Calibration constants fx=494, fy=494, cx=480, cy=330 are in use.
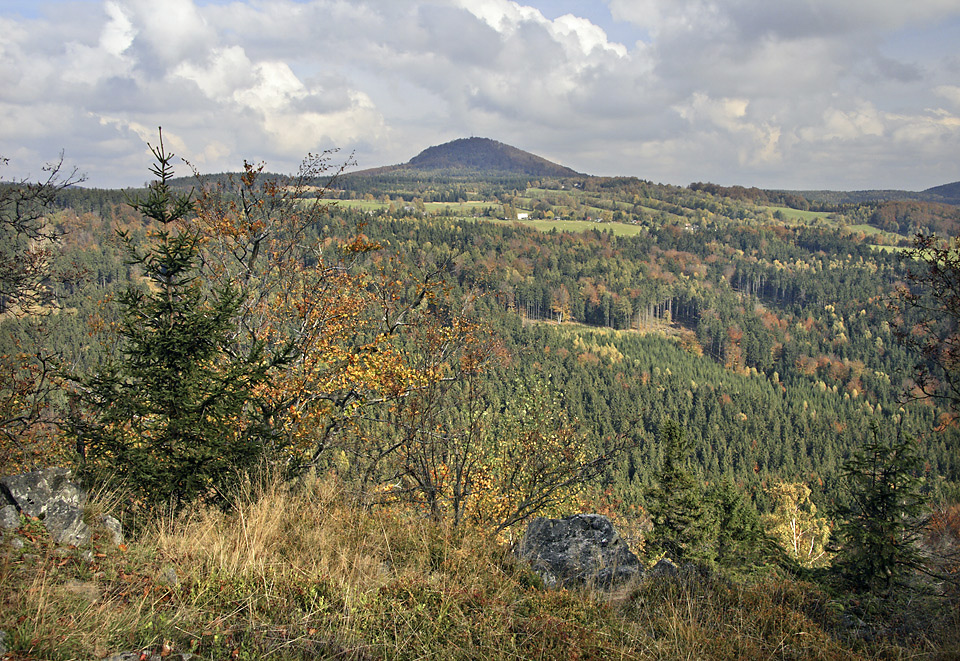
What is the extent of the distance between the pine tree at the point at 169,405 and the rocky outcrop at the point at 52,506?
493 mm

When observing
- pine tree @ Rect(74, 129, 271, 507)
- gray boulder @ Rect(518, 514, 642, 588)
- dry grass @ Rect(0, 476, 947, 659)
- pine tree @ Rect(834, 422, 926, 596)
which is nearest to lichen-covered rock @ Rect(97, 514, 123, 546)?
dry grass @ Rect(0, 476, 947, 659)

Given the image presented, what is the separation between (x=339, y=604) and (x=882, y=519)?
1033cm

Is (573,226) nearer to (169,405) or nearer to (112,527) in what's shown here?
(169,405)

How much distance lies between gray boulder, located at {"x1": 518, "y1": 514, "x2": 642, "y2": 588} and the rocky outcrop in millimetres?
4119

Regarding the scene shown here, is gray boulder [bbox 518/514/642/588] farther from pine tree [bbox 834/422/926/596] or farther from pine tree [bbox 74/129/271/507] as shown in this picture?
pine tree [bbox 834/422/926/596]

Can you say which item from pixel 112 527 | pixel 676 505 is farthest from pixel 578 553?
pixel 676 505

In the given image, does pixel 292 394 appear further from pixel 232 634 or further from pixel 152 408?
pixel 232 634

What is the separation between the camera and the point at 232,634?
330cm

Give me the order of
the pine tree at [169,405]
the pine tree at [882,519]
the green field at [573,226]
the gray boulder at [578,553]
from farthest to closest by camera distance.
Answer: the green field at [573,226], the pine tree at [882,519], the gray boulder at [578,553], the pine tree at [169,405]

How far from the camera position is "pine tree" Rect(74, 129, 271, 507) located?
193 inches

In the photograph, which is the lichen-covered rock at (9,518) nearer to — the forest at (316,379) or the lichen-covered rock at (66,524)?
the lichen-covered rock at (66,524)

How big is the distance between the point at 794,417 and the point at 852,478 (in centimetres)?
10229

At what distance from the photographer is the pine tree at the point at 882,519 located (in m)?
9.04

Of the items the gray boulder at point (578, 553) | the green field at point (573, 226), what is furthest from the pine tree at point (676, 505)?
the green field at point (573, 226)
